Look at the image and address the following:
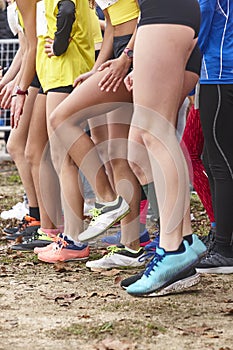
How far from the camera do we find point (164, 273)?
14.7 ft

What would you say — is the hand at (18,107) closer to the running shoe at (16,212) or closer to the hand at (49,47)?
the hand at (49,47)

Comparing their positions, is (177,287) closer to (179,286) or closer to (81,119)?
(179,286)

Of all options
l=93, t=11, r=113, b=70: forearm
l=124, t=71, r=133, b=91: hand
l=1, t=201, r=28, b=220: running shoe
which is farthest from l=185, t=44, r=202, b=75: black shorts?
l=1, t=201, r=28, b=220: running shoe

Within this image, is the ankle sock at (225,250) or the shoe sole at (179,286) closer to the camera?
the shoe sole at (179,286)

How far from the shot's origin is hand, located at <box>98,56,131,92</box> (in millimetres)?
5117

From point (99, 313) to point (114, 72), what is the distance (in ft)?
4.96

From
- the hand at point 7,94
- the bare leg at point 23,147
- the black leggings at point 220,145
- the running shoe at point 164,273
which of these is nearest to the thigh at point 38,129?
the bare leg at point 23,147

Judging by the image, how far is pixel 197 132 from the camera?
5648 mm

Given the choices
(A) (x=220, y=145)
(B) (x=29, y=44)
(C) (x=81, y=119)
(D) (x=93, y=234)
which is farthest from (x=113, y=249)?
(B) (x=29, y=44)

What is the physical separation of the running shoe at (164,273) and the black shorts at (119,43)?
1.40m

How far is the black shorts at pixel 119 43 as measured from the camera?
17.5 ft

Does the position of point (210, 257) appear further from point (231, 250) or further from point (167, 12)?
point (167, 12)

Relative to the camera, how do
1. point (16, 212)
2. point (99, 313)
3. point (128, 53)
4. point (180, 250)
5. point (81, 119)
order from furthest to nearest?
1. point (16, 212)
2. point (81, 119)
3. point (128, 53)
4. point (180, 250)
5. point (99, 313)

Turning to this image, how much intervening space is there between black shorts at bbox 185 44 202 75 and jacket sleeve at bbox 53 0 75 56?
106cm
